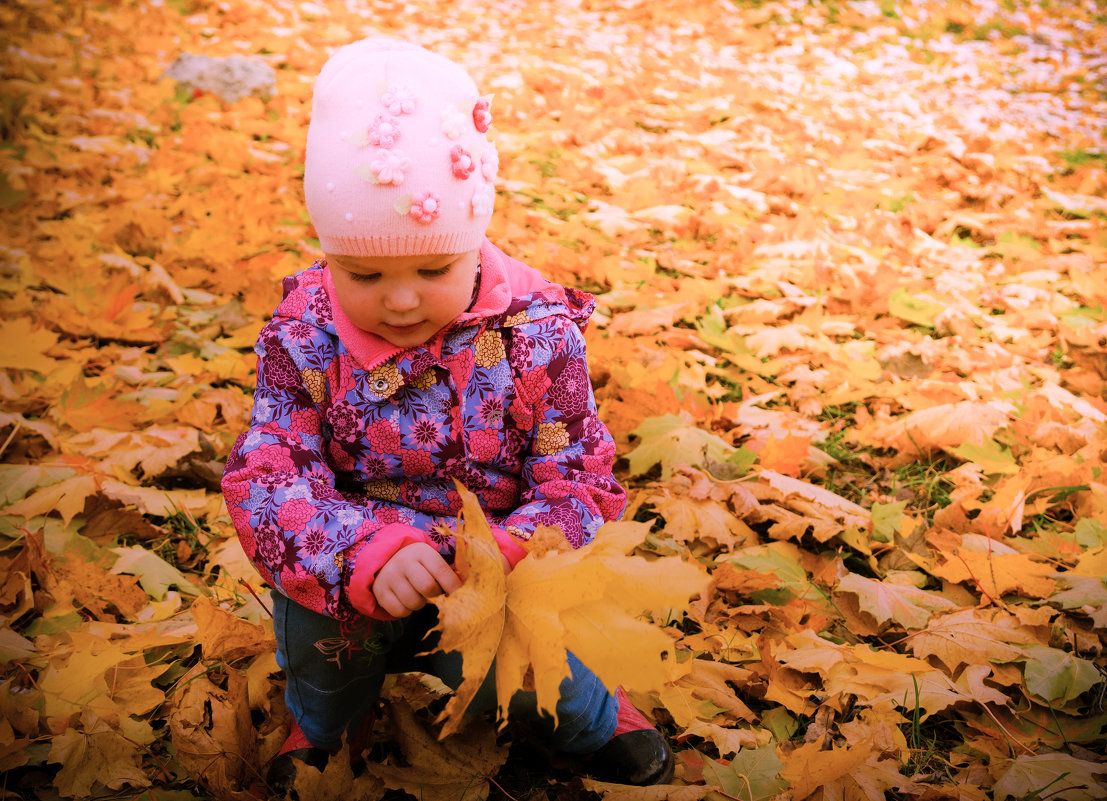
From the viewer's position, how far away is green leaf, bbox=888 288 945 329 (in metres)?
3.19

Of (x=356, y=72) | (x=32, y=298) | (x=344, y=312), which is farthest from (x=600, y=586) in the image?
(x=32, y=298)

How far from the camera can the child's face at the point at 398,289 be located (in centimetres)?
132

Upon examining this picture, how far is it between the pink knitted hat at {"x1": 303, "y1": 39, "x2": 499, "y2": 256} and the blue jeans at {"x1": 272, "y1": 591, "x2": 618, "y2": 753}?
63cm

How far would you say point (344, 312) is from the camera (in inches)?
55.4

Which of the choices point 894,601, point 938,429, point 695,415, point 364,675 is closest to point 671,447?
point 695,415

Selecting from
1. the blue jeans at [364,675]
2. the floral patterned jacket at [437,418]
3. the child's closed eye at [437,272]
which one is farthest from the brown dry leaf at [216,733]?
the child's closed eye at [437,272]

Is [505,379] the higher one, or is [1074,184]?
[505,379]

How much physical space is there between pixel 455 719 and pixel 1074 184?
5.07m

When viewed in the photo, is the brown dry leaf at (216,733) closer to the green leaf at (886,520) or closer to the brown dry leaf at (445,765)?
the brown dry leaf at (445,765)

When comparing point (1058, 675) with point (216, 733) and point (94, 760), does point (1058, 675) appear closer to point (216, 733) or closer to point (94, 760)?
point (216, 733)

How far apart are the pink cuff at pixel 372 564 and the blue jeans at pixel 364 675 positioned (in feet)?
0.44

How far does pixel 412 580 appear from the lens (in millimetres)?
1158

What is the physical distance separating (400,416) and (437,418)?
0.07 meters

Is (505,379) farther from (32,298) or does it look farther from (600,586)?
(32,298)
